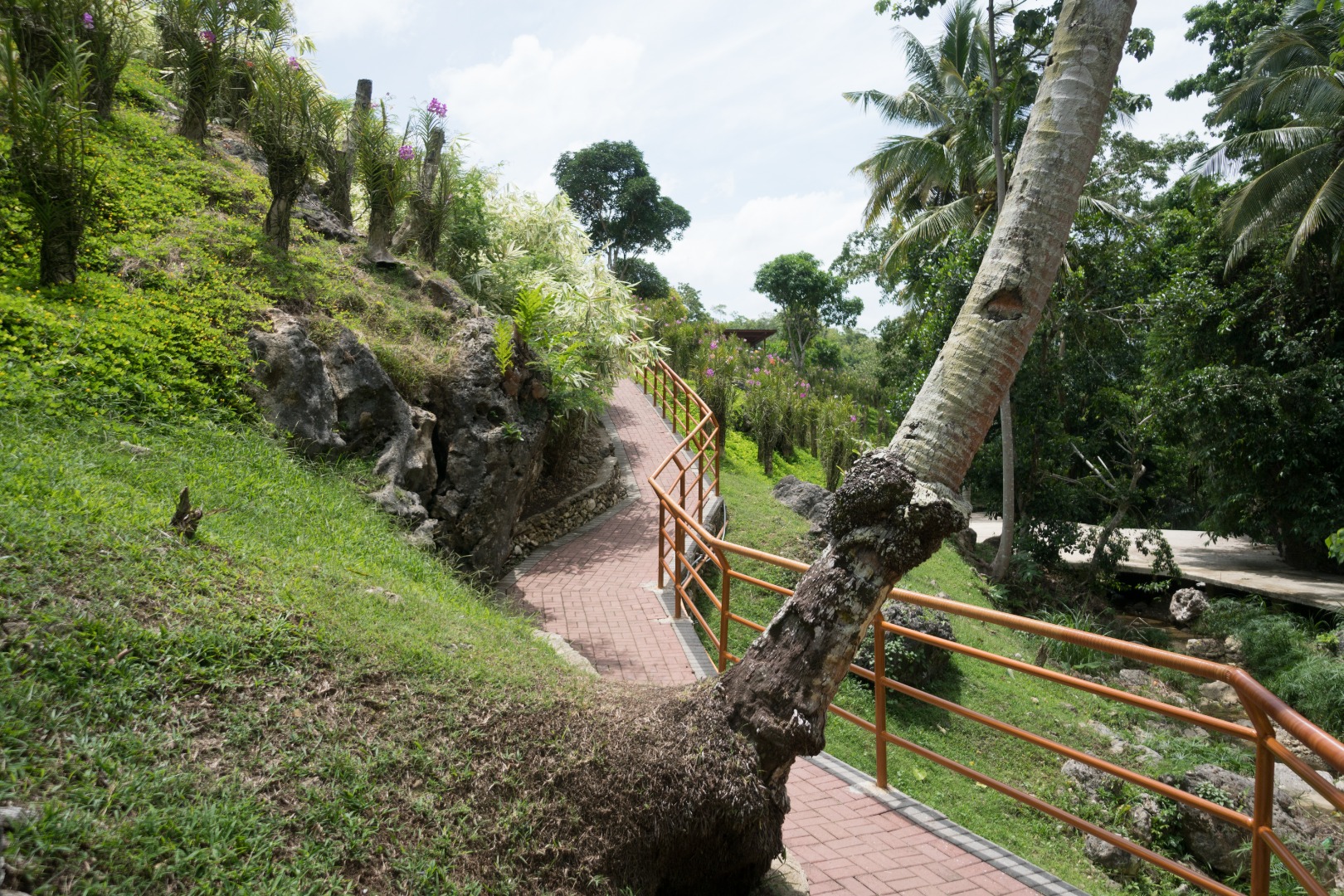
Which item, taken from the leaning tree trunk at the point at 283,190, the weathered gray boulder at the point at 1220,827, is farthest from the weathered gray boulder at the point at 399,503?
the weathered gray boulder at the point at 1220,827

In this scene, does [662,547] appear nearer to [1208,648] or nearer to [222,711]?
[222,711]

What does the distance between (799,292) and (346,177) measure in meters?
29.8

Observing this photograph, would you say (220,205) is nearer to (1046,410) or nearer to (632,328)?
(632,328)

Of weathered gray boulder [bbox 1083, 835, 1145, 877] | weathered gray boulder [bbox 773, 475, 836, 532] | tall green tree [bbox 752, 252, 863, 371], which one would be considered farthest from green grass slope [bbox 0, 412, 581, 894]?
tall green tree [bbox 752, 252, 863, 371]

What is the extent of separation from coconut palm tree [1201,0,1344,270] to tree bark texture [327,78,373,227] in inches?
572

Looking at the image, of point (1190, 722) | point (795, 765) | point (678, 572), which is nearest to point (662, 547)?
point (678, 572)

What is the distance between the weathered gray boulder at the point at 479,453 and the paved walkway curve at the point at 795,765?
0.61 meters

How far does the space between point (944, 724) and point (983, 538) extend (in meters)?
13.5

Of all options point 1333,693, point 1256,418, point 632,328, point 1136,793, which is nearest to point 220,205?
point 632,328

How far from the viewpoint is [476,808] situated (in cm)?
267

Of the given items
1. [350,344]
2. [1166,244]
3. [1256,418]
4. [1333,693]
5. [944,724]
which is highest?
[1166,244]

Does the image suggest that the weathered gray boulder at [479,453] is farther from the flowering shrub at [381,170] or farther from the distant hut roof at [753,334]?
the distant hut roof at [753,334]

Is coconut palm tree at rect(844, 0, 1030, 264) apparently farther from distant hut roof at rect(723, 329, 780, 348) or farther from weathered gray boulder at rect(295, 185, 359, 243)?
weathered gray boulder at rect(295, 185, 359, 243)

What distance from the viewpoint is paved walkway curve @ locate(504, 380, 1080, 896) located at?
10.9ft
